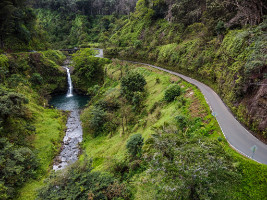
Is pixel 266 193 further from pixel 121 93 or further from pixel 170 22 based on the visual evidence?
pixel 170 22

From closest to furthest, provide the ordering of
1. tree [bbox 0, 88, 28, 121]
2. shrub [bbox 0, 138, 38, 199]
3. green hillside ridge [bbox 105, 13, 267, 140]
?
green hillside ridge [bbox 105, 13, 267, 140] < shrub [bbox 0, 138, 38, 199] < tree [bbox 0, 88, 28, 121]

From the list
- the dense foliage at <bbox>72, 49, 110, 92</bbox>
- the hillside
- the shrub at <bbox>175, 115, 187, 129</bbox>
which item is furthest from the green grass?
the shrub at <bbox>175, 115, 187, 129</bbox>

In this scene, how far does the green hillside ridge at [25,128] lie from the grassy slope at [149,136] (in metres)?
5.92

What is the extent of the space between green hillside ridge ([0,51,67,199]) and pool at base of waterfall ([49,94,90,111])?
10.1 ft

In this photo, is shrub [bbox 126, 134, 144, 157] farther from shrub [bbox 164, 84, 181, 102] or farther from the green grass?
the green grass

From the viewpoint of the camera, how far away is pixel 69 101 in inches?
1933

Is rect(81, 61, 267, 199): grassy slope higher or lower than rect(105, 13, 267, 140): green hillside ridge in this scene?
lower

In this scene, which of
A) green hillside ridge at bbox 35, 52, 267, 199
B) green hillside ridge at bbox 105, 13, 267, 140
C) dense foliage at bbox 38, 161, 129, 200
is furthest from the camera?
green hillside ridge at bbox 105, 13, 267, 140

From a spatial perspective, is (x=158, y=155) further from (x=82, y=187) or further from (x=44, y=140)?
(x=44, y=140)

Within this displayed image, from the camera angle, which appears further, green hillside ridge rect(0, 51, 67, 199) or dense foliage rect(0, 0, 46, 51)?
dense foliage rect(0, 0, 46, 51)

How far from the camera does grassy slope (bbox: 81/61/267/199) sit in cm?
1272

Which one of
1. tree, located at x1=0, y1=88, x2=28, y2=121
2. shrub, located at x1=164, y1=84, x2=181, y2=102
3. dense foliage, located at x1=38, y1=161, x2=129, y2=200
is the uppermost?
shrub, located at x1=164, y1=84, x2=181, y2=102

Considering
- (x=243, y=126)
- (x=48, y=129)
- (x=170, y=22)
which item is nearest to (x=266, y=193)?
(x=243, y=126)

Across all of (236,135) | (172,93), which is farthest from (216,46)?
(236,135)
